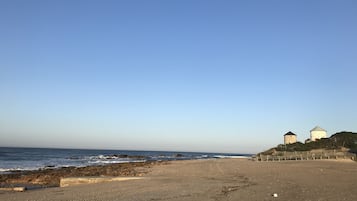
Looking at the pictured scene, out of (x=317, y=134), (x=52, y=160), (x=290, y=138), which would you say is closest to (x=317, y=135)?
(x=317, y=134)

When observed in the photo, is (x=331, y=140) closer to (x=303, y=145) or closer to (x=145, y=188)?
(x=303, y=145)

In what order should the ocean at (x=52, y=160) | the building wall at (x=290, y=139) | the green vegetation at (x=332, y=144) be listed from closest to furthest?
the ocean at (x=52, y=160) → the green vegetation at (x=332, y=144) → the building wall at (x=290, y=139)

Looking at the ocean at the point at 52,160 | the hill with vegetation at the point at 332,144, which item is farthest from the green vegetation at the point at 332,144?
the ocean at the point at 52,160

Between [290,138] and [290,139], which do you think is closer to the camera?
[290,139]

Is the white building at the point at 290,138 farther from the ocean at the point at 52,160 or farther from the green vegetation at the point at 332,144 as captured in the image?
the ocean at the point at 52,160

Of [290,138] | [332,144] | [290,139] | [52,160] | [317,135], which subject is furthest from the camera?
[290,138]

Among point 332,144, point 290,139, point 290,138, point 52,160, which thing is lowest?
point 52,160

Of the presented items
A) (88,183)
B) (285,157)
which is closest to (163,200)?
(88,183)

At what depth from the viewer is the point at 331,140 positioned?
6969cm

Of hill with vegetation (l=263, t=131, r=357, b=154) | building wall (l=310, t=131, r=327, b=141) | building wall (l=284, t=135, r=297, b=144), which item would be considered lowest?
hill with vegetation (l=263, t=131, r=357, b=154)

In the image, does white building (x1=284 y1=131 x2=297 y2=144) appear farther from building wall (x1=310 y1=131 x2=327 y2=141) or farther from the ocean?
the ocean

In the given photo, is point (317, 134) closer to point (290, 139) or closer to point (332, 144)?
point (290, 139)

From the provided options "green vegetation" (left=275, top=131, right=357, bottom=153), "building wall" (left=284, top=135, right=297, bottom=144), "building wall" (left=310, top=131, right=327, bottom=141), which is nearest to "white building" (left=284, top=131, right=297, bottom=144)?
"building wall" (left=284, top=135, right=297, bottom=144)

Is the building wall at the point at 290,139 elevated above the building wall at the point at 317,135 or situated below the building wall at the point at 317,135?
below
